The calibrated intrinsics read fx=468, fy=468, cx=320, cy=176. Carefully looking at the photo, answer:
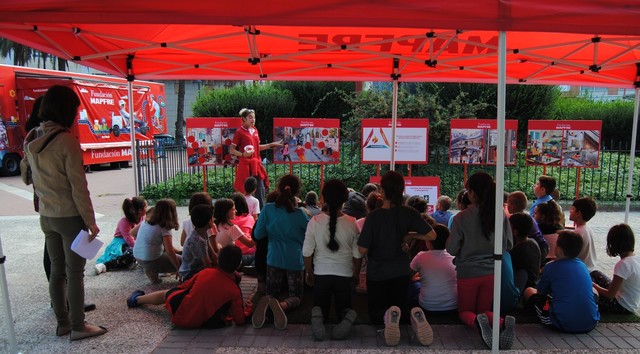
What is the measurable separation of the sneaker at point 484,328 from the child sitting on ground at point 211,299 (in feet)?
6.57

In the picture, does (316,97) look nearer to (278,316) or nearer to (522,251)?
(522,251)

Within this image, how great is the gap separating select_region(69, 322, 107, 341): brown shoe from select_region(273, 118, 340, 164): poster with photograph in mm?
5014

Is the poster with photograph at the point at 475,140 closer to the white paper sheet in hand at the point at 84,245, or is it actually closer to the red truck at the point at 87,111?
the white paper sheet in hand at the point at 84,245

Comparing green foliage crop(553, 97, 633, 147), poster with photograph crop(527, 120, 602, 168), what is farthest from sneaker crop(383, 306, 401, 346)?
green foliage crop(553, 97, 633, 147)

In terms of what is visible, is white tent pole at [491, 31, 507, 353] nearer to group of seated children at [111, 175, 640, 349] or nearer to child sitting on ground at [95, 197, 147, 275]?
group of seated children at [111, 175, 640, 349]

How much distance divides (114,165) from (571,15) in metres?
18.8

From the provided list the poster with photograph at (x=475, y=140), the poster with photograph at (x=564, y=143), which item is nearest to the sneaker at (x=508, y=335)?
the poster with photograph at (x=475, y=140)

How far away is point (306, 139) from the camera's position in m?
8.58

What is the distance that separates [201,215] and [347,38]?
2696 millimetres

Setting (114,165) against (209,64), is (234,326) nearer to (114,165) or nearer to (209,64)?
(209,64)

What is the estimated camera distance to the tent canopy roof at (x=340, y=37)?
10.8 ft

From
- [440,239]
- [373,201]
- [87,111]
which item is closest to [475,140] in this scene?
[373,201]

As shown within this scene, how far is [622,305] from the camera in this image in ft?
14.2

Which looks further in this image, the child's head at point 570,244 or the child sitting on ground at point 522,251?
the child sitting on ground at point 522,251
